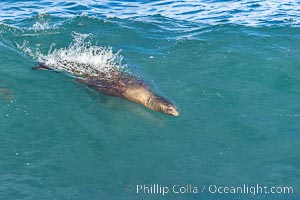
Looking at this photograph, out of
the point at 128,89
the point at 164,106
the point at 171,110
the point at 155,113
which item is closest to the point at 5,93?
the point at 128,89

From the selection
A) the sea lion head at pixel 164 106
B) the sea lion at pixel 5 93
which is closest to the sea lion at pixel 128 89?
the sea lion head at pixel 164 106

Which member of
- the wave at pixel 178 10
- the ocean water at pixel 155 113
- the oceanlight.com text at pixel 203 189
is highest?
the wave at pixel 178 10

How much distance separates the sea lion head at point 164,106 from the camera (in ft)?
32.2

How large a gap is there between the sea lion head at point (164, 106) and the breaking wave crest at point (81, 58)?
1.87 m

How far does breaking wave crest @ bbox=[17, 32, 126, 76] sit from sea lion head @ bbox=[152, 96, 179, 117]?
187 centimetres

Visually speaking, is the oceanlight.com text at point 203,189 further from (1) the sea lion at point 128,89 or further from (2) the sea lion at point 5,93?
(2) the sea lion at point 5,93

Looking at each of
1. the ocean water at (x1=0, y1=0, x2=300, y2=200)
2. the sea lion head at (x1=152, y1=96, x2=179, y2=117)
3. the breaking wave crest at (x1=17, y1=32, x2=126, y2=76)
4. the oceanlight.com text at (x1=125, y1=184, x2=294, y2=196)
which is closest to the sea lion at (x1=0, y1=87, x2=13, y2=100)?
the ocean water at (x1=0, y1=0, x2=300, y2=200)

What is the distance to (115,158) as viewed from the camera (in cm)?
817

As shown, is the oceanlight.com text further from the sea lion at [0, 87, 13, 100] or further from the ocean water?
the sea lion at [0, 87, 13, 100]

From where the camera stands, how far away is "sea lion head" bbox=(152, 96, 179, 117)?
9805mm

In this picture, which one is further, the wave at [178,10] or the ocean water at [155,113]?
the wave at [178,10]

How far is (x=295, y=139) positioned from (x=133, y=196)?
3.60 meters

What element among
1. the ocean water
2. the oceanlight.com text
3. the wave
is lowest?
the oceanlight.com text

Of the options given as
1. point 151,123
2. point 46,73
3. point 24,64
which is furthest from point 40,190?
point 24,64
